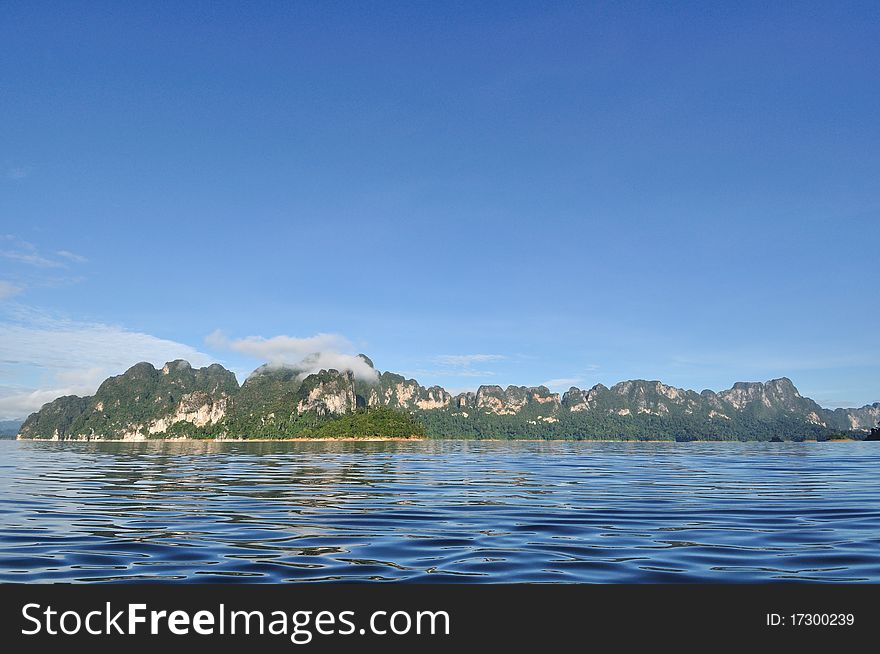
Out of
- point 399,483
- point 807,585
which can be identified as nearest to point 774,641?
point 807,585

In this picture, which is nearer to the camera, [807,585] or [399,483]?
[807,585]

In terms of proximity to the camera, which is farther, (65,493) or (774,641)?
(65,493)

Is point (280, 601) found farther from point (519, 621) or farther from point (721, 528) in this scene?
point (721, 528)

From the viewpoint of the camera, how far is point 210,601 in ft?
25.8

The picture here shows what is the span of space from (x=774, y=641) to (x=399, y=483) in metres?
23.9

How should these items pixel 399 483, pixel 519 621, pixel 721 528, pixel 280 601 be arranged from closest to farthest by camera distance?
pixel 519 621, pixel 280 601, pixel 721 528, pixel 399 483

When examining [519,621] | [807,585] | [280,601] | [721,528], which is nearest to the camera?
[519,621]

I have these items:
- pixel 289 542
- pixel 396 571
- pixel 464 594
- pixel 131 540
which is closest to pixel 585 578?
pixel 464 594

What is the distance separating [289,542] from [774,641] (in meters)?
9.06

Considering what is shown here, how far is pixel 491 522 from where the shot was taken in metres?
16.1

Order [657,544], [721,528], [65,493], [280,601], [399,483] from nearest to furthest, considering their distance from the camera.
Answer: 1. [280,601]
2. [657,544]
3. [721,528]
4. [65,493]
5. [399,483]

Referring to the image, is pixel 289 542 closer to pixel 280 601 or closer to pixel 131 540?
pixel 131 540

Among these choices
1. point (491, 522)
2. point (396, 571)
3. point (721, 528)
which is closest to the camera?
point (396, 571)

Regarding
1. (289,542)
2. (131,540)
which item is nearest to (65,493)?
(131,540)
